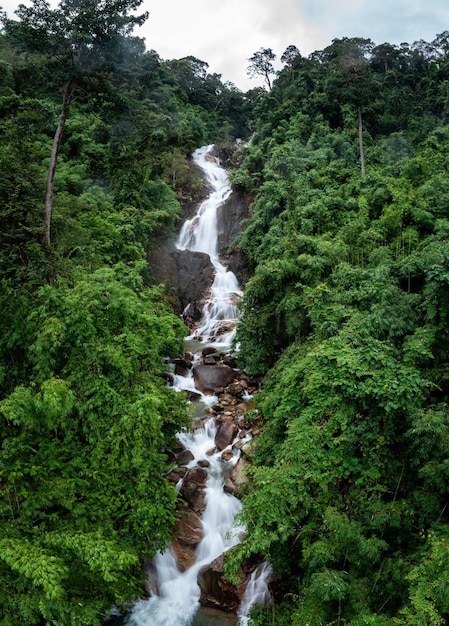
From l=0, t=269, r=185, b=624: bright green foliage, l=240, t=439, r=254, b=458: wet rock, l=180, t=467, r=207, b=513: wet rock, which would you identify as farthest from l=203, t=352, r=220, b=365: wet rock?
l=0, t=269, r=185, b=624: bright green foliage

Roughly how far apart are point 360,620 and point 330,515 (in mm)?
1312

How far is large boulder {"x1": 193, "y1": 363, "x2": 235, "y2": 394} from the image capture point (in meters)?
13.0

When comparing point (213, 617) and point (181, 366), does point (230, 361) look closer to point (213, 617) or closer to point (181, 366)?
point (181, 366)

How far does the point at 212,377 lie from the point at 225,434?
294 centimetres

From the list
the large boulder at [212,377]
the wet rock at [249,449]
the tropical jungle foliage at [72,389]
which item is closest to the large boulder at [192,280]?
A: the large boulder at [212,377]

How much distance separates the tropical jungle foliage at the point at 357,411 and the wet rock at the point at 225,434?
1130mm

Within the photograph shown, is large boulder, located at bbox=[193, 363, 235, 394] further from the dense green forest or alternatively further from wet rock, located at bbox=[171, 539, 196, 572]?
wet rock, located at bbox=[171, 539, 196, 572]

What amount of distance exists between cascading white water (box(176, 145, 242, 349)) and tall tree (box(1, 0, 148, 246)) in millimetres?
9025

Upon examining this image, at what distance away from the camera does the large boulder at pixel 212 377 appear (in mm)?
12992

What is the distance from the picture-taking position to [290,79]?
35.0 metres

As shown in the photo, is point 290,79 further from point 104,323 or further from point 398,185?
point 104,323

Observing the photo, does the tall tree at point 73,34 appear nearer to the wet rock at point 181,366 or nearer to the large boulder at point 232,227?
the wet rock at point 181,366

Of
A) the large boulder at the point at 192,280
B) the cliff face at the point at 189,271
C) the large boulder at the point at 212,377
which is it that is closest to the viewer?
the large boulder at the point at 212,377

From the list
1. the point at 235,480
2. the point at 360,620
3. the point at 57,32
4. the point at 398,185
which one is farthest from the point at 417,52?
the point at 360,620
